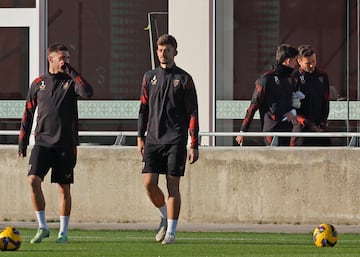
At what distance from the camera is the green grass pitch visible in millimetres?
13453

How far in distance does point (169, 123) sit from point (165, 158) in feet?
1.14

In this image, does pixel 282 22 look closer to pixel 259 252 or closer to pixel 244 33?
pixel 244 33

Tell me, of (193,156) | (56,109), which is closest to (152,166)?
(193,156)

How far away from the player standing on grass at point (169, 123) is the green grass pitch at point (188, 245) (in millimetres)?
550

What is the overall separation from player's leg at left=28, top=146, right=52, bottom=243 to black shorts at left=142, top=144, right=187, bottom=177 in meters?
1.06

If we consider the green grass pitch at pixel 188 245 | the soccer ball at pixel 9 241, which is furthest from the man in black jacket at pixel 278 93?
the soccer ball at pixel 9 241

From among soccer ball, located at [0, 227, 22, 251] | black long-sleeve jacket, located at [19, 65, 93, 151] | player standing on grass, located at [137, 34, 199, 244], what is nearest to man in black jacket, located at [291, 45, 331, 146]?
player standing on grass, located at [137, 34, 199, 244]

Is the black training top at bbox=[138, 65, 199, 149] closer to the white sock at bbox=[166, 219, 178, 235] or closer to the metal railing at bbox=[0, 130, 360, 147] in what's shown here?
the white sock at bbox=[166, 219, 178, 235]

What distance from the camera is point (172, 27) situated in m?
20.9

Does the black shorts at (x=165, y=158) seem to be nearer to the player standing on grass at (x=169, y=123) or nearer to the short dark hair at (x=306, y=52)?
the player standing on grass at (x=169, y=123)

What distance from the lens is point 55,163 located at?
15227 mm

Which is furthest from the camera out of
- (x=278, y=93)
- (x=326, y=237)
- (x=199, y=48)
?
(x=199, y=48)

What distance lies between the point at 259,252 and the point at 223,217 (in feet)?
16.5

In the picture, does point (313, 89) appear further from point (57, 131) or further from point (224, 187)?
point (57, 131)
